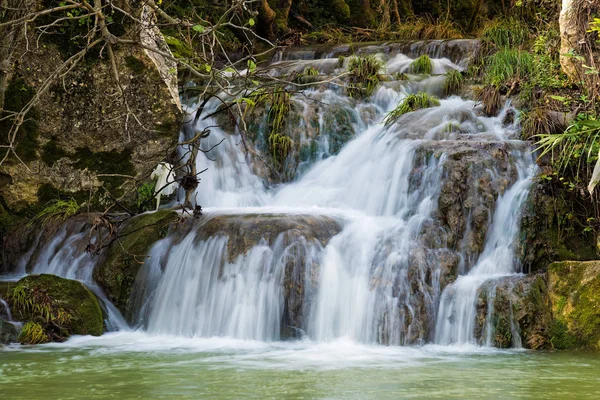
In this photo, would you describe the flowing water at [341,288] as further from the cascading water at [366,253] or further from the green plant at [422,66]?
the green plant at [422,66]

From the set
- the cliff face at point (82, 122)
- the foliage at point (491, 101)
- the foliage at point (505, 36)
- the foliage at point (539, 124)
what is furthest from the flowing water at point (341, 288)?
the foliage at point (505, 36)

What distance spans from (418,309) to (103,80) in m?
5.15

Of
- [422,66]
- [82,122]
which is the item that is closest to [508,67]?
[422,66]

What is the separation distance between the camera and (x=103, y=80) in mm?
9688

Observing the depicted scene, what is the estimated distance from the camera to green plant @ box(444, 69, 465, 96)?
36.9 ft

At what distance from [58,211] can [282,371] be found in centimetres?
483

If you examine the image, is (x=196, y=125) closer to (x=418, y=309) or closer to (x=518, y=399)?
(x=418, y=309)

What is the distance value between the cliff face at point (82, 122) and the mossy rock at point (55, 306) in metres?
2.18

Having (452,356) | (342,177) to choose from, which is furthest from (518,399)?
(342,177)

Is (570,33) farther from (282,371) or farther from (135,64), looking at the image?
(135,64)

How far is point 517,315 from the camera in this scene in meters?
6.71

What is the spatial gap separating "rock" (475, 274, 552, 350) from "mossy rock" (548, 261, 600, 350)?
9 cm

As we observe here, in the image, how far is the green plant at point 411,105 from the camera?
34.2 feet

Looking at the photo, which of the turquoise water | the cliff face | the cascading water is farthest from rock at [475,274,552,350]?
the cliff face
